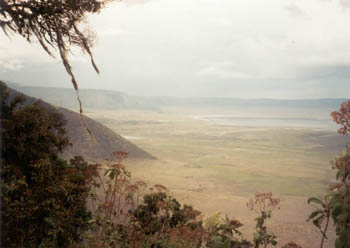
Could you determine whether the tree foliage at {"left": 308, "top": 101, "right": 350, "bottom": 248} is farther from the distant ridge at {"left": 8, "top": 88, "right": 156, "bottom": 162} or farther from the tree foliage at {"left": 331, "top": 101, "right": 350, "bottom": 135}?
the distant ridge at {"left": 8, "top": 88, "right": 156, "bottom": 162}

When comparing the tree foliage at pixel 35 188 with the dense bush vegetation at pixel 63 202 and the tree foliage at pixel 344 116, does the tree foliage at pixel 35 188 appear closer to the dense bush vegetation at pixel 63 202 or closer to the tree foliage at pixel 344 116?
the dense bush vegetation at pixel 63 202

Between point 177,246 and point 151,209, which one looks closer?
point 177,246

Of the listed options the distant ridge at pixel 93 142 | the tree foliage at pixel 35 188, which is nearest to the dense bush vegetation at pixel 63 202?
the tree foliage at pixel 35 188

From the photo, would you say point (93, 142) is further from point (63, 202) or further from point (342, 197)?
point (342, 197)

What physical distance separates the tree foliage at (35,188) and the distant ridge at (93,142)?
30612 millimetres

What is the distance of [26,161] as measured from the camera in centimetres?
771

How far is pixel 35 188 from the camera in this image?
706 cm

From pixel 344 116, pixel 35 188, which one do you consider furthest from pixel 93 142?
pixel 344 116

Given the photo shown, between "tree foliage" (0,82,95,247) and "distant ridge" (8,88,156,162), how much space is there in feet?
100

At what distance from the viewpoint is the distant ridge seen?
132 ft

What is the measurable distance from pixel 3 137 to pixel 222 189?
27117 mm

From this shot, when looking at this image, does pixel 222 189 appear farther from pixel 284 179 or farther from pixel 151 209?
pixel 151 209

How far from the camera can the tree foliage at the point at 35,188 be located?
6.40 meters

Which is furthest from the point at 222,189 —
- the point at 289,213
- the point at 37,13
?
the point at 37,13
